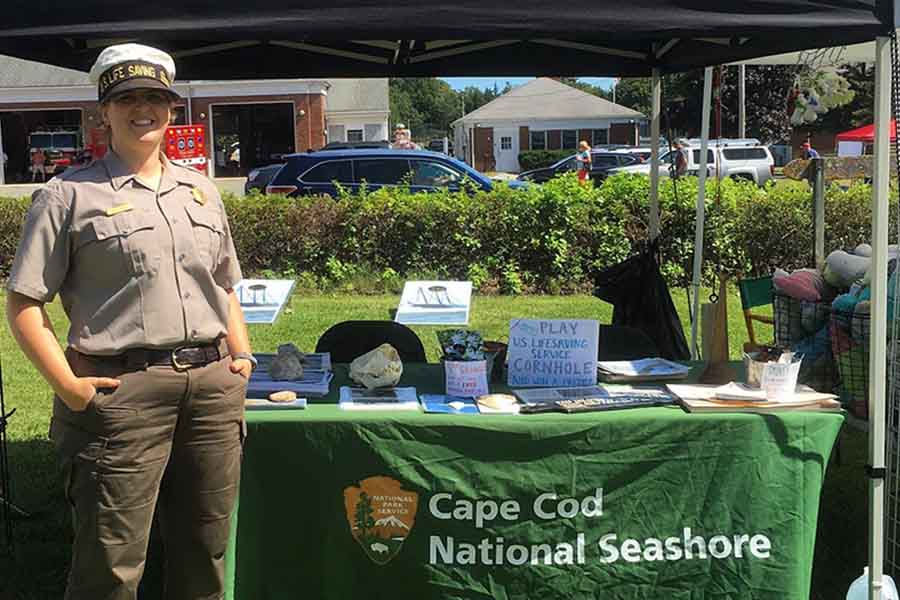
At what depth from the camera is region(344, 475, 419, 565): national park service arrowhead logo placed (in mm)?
2783

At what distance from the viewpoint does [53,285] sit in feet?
7.09

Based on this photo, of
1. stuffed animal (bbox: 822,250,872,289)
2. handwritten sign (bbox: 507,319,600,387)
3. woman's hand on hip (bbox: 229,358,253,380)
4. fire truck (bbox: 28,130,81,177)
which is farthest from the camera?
fire truck (bbox: 28,130,81,177)

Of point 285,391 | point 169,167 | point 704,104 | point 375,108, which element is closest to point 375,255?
point 704,104

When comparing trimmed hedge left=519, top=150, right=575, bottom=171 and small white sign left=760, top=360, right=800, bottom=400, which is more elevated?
trimmed hedge left=519, top=150, right=575, bottom=171

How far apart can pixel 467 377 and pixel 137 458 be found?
3.68 ft

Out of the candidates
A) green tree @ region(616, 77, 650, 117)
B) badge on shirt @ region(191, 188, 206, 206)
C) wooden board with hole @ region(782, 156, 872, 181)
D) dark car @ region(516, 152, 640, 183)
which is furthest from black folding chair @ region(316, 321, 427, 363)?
green tree @ region(616, 77, 650, 117)

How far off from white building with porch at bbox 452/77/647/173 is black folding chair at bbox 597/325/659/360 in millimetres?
43217

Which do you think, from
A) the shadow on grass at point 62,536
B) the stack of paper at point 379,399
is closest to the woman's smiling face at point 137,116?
the stack of paper at point 379,399

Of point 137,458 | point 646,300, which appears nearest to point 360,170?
point 646,300

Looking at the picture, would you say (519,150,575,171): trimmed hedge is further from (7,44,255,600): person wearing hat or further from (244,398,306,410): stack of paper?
(7,44,255,600): person wearing hat

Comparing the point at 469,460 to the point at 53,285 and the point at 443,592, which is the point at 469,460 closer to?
the point at 443,592

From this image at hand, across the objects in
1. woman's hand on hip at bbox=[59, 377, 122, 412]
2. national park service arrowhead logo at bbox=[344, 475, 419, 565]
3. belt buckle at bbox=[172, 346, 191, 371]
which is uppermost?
belt buckle at bbox=[172, 346, 191, 371]

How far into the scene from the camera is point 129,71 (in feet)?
7.04

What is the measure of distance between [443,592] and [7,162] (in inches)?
1223
